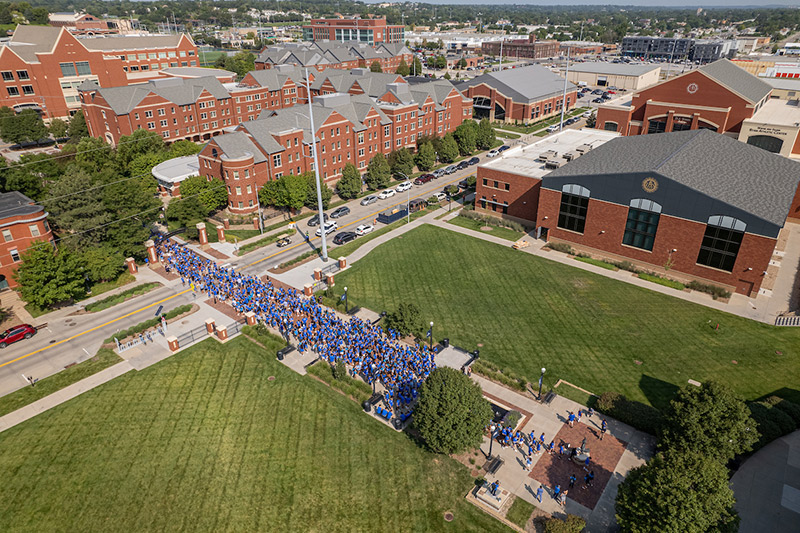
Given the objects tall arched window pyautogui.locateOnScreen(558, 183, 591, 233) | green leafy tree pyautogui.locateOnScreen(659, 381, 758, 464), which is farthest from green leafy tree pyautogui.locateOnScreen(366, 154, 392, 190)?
green leafy tree pyautogui.locateOnScreen(659, 381, 758, 464)

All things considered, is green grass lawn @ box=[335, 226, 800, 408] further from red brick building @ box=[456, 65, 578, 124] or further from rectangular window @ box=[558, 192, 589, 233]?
red brick building @ box=[456, 65, 578, 124]

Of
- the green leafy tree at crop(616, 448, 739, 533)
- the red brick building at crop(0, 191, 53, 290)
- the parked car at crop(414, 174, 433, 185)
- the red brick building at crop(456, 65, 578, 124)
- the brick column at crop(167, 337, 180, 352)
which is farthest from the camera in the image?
the red brick building at crop(456, 65, 578, 124)

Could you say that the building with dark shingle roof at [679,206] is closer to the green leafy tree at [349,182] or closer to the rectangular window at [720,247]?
the rectangular window at [720,247]

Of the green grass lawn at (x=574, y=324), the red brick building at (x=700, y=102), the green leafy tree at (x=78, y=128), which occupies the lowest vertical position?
the green grass lawn at (x=574, y=324)

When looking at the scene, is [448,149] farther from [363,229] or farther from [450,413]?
[450,413]

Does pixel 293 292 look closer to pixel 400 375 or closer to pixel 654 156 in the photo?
pixel 400 375

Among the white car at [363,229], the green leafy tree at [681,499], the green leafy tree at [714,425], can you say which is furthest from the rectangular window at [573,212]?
the green leafy tree at [681,499]
